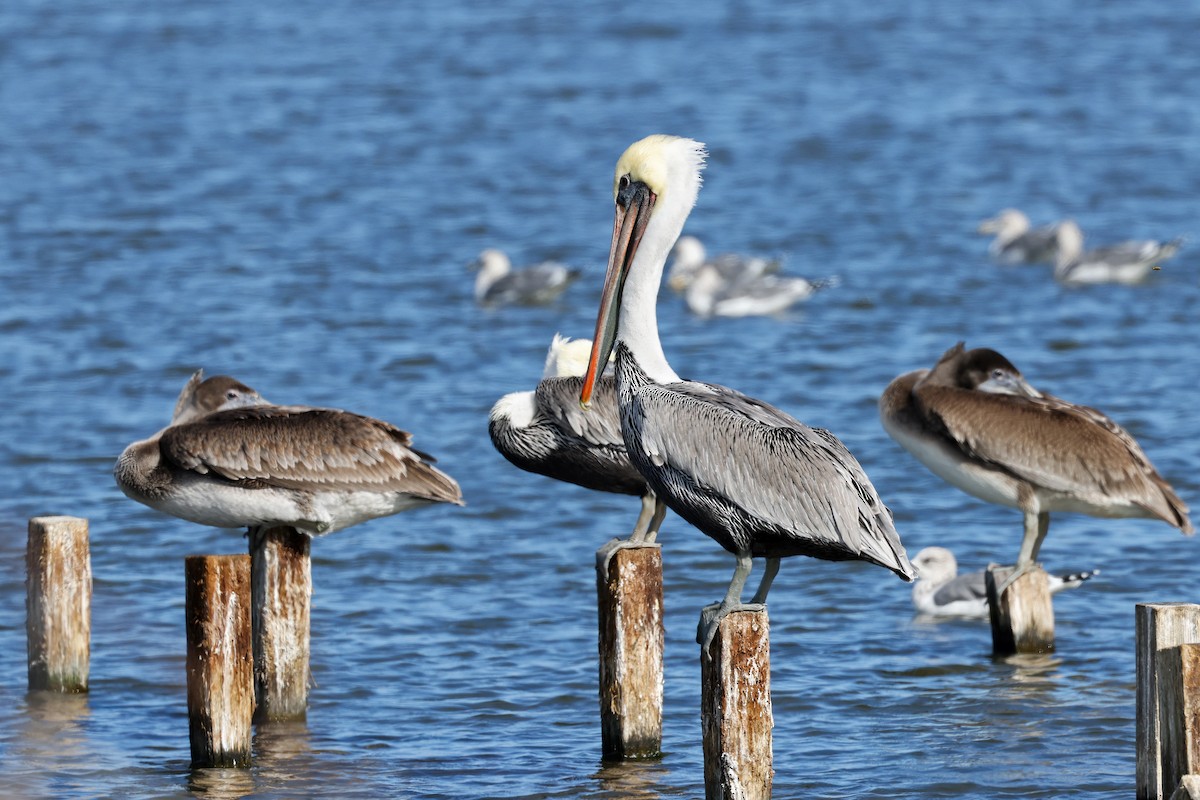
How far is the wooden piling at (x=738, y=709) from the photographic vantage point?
185 inches

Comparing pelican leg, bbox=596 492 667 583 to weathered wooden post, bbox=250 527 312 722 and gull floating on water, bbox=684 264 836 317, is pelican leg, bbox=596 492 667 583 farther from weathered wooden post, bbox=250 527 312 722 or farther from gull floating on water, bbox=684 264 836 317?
gull floating on water, bbox=684 264 836 317

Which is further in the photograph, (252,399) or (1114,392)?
(1114,392)

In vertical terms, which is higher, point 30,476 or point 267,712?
point 30,476

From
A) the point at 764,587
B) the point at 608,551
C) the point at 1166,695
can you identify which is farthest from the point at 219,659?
the point at 1166,695

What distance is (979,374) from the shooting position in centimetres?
768

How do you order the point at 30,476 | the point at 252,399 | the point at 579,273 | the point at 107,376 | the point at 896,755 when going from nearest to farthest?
the point at 896,755, the point at 252,399, the point at 30,476, the point at 107,376, the point at 579,273

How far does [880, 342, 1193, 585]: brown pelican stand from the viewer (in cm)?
735

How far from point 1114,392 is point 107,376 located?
6535 mm

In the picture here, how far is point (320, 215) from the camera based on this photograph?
19.1 metres

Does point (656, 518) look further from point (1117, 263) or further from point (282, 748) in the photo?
point (1117, 263)

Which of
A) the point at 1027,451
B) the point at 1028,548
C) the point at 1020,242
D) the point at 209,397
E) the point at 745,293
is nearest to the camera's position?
the point at 209,397

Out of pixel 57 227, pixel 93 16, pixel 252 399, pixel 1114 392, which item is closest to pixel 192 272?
pixel 57 227

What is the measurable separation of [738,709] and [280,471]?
2081 millimetres

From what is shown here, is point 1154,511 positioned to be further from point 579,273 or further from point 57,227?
point 57,227
